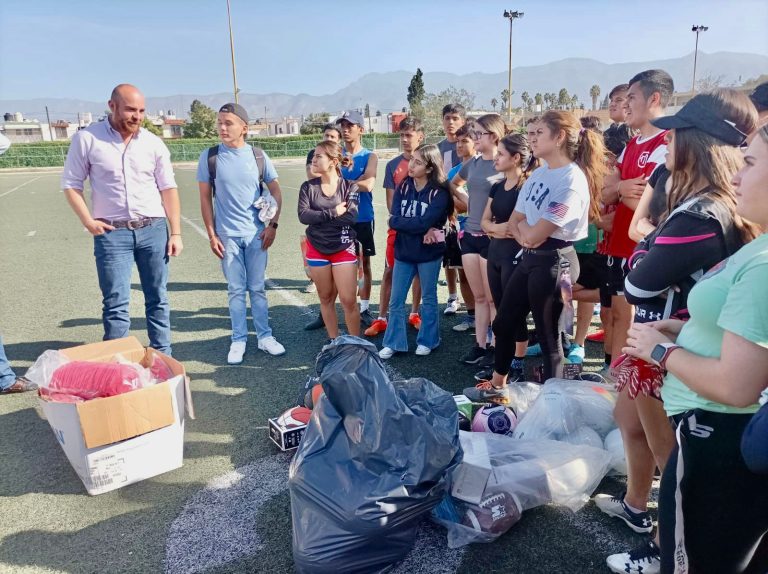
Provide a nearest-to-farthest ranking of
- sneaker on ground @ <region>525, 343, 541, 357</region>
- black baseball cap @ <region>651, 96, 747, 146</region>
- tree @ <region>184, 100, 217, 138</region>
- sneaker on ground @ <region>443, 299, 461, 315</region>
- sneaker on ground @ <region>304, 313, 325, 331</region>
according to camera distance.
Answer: black baseball cap @ <region>651, 96, 747, 146</region> < sneaker on ground @ <region>525, 343, 541, 357</region> < sneaker on ground @ <region>304, 313, 325, 331</region> < sneaker on ground @ <region>443, 299, 461, 315</region> < tree @ <region>184, 100, 217, 138</region>

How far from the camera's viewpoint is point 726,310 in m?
1.33

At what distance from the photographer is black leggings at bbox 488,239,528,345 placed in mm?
3600

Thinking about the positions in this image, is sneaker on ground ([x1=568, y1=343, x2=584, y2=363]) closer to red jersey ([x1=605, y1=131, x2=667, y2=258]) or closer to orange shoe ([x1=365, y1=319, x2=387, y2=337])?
red jersey ([x1=605, y1=131, x2=667, y2=258])

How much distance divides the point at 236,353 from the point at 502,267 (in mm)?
2346

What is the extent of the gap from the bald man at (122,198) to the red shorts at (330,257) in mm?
1126

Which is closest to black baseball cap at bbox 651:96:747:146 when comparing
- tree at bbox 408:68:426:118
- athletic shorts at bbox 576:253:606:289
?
athletic shorts at bbox 576:253:606:289

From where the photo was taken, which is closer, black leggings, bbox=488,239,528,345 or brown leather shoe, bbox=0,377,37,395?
black leggings, bbox=488,239,528,345

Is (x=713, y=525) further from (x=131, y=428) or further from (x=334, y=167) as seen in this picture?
(x=334, y=167)

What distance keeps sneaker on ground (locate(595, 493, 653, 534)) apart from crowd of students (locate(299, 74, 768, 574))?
1 centimetres

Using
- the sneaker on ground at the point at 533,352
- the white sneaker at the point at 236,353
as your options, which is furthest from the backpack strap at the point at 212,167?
the sneaker on ground at the point at 533,352

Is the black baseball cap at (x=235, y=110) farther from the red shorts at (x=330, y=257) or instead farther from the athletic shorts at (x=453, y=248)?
the athletic shorts at (x=453, y=248)

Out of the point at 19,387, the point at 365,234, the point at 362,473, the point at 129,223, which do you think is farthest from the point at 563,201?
the point at 19,387

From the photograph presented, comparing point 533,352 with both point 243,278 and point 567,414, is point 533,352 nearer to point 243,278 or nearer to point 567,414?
point 567,414

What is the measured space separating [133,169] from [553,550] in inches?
140
